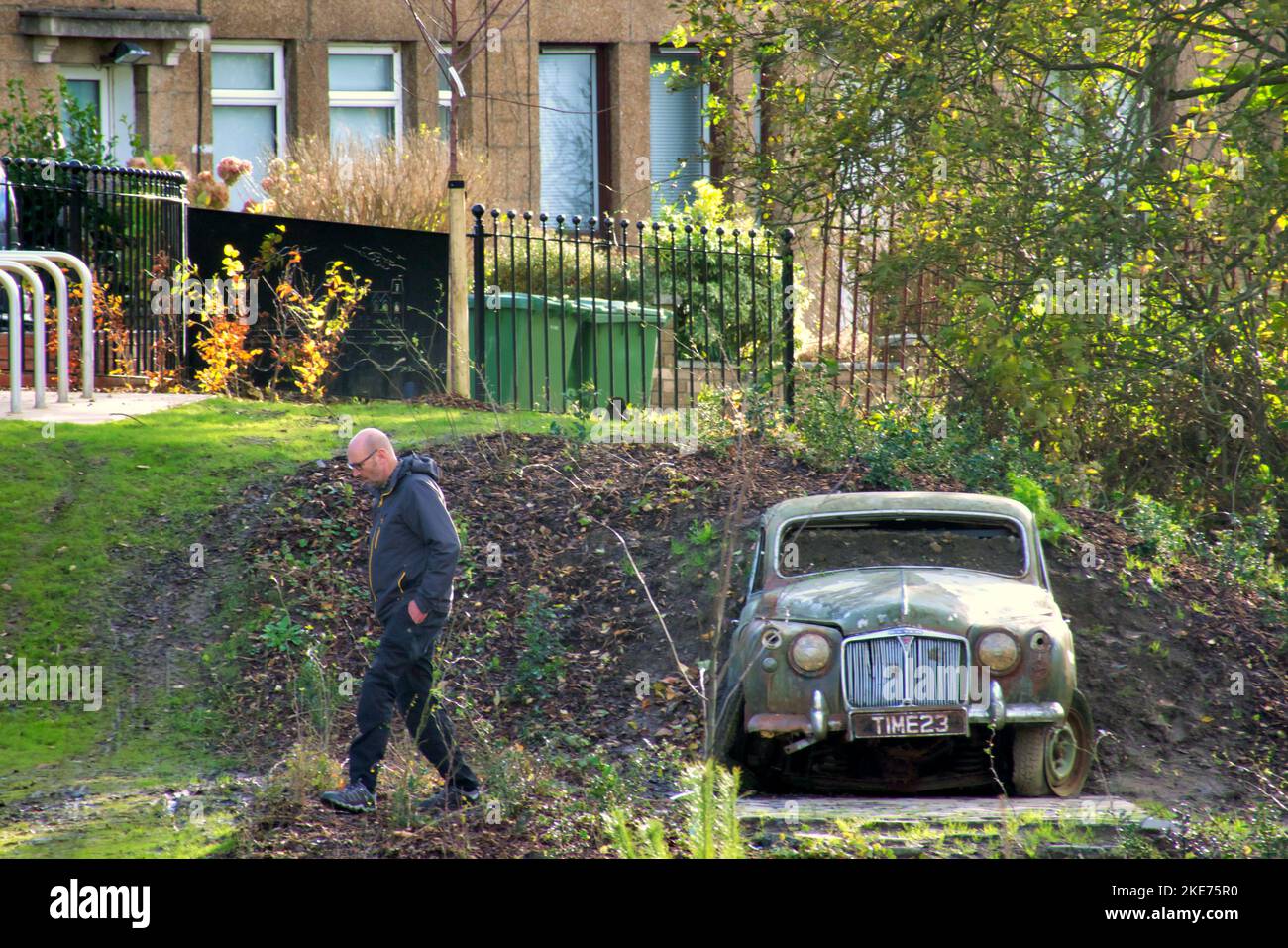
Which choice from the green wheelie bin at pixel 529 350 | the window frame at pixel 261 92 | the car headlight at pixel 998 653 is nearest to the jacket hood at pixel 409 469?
the car headlight at pixel 998 653

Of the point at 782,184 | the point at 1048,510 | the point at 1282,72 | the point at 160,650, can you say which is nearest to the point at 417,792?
the point at 160,650

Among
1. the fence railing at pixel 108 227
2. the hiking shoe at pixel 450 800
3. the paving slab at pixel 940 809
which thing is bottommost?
the paving slab at pixel 940 809

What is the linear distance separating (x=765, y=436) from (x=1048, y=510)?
243 centimetres

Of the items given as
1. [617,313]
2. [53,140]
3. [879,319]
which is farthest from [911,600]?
[53,140]

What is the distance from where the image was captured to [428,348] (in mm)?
14633

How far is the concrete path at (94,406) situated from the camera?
11750 millimetres

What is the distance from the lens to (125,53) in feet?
64.3

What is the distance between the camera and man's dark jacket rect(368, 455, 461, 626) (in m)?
7.05

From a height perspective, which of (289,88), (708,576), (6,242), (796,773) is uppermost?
(289,88)

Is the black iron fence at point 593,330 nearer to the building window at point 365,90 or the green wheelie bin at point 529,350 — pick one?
the green wheelie bin at point 529,350

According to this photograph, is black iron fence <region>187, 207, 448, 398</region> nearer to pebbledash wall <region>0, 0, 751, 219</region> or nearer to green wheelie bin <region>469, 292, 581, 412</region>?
green wheelie bin <region>469, 292, 581, 412</region>

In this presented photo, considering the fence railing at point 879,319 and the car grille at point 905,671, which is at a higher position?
the fence railing at point 879,319

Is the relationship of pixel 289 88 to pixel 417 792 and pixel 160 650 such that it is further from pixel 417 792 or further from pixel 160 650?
pixel 417 792

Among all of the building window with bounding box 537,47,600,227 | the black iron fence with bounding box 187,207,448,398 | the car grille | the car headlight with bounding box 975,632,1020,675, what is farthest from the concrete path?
the building window with bounding box 537,47,600,227
